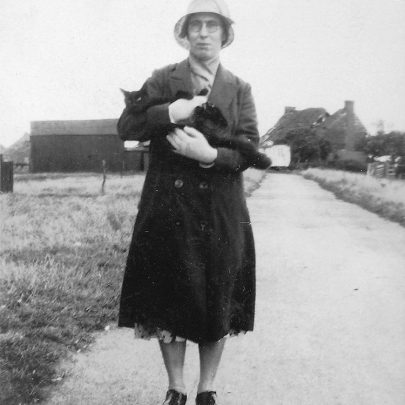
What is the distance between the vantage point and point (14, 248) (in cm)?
523

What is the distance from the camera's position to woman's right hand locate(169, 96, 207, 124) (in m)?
2.22

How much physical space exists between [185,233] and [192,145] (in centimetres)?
36

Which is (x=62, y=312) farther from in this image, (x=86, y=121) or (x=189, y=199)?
(x=86, y=121)

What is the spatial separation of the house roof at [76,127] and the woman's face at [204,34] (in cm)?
3999

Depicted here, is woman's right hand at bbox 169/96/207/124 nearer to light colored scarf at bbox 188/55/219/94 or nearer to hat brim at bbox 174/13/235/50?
light colored scarf at bbox 188/55/219/94

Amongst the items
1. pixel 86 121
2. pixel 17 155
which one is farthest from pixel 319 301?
pixel 17 155

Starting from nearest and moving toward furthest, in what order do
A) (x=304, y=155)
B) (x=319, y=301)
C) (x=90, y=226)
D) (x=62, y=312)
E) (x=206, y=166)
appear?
(x=206, y=166) → (x=62, y=312) → (x=319, y=301) → (x=90, y=226) → (x=304, y=155)

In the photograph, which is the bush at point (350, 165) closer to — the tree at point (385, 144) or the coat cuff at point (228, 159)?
the tree at point (385, 144)

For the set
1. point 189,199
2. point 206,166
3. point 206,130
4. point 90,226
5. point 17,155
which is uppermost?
point 206,130

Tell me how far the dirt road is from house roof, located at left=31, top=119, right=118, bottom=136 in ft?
123

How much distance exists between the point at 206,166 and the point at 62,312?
173 centimetres

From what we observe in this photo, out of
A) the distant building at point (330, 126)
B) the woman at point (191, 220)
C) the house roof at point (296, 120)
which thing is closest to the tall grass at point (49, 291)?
the woman at point (191, 220)

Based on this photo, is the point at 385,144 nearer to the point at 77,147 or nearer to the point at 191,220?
the point at 77,147

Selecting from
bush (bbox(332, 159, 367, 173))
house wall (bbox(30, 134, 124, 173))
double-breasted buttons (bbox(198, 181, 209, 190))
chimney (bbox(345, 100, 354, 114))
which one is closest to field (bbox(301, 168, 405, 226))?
double-breasted buttons (bbox(198, 181, 209, 190))
